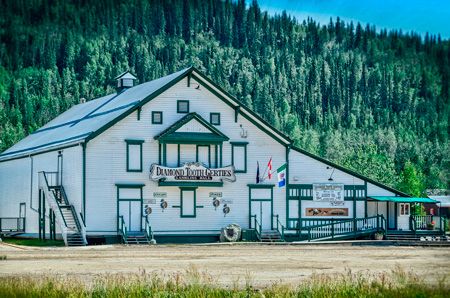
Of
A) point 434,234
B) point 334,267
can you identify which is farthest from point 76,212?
point 334,267

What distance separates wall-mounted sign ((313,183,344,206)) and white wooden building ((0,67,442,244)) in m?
0.06

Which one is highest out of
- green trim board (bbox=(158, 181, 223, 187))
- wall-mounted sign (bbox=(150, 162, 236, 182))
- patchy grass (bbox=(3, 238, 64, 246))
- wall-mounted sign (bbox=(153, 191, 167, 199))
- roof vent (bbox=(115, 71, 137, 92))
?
roof vent (bbox=(115, 71, 137, 92))

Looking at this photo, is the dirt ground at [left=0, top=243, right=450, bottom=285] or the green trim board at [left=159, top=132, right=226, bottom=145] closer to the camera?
the dirt ground at [left=0, top=243, right=450, bottom=285]

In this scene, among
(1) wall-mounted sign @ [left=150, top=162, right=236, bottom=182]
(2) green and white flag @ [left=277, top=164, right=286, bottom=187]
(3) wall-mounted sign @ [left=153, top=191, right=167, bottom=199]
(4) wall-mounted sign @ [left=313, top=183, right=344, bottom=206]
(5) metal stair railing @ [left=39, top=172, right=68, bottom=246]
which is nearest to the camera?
(5) metal stair railing @ [left=39, top=172, right=68, bottom=246]

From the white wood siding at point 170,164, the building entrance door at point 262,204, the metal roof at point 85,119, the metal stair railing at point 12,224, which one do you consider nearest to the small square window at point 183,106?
the white wood siding at point 170,164

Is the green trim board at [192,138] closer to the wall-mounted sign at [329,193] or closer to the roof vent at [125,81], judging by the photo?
the wall-mounted sign at [329,193]

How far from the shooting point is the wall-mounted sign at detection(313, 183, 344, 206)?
6988 centimetres

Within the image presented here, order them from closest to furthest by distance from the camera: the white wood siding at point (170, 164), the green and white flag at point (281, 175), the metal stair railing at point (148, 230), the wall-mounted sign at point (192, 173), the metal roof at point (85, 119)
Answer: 1. the metal stair railing at point (148, 230)
2. the white wood siding at point (170, 164)
3. the wall-mounted sign at point (192, 173)
4. the metal roof at point (85, 119)
5. the green and white flag at point (281, 175)

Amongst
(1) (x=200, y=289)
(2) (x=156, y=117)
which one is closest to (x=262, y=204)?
(2) (x=156, y=117)

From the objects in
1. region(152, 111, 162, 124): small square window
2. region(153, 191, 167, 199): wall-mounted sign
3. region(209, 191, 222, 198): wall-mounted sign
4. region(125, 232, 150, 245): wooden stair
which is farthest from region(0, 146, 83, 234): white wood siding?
region(209, 191, 222, 198): wall-mounted sign

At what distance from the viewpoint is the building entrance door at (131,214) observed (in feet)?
209

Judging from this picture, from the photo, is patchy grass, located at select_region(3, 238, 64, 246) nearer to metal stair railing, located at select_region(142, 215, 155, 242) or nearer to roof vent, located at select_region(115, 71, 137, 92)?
metal stair railing, located at select_region(142, 215, 155, 242)

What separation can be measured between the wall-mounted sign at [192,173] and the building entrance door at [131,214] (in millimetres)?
1866

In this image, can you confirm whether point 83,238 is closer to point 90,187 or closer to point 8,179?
point 90,187
